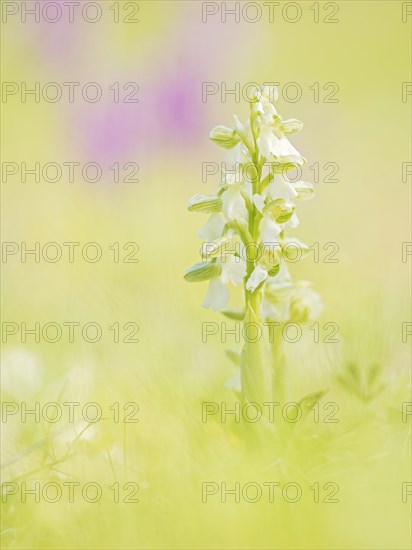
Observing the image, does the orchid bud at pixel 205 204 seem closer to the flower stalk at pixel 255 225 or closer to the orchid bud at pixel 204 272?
the flower stalk at pixel 255 225

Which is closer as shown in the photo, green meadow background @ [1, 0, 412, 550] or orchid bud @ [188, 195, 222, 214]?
green meadow background @ [1, 0, 412, 550]

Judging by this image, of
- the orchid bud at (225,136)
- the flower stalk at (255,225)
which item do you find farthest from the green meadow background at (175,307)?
the orchid bud at (225,136)

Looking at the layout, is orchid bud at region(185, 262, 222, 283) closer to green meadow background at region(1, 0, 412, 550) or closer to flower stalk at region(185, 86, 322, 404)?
flower stalk at region(185, 86, 322, 404)

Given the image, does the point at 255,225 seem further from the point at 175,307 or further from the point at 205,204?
the point at 175,307

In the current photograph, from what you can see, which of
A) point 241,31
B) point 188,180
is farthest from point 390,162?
point 241,31

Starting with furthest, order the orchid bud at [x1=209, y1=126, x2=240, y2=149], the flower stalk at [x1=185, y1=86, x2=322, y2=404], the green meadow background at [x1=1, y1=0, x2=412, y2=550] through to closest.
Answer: the orchid bud at [x1=209, y1=126, x2=240, y2=149], the flower stalk at [x1=185, y1=86, x2=322, y2=404], the green meadow background at [x1=1, y1=0, x2=412, y2=550]

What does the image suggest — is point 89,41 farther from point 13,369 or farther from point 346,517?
point 346,517

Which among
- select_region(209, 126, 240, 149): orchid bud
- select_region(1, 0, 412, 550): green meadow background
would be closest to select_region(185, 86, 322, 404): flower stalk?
select_region(209, 126, 240, 149): orchid bud

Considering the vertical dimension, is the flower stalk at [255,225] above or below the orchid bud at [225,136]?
below

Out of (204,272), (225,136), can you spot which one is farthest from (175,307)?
(225,136)
